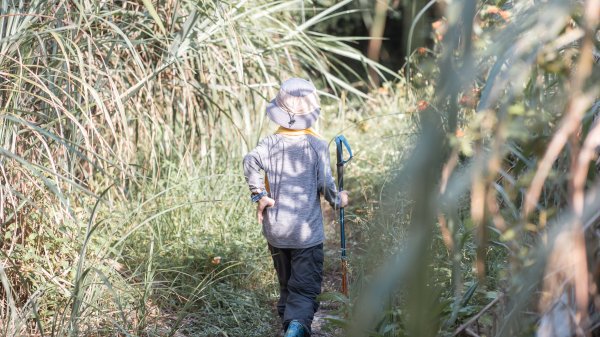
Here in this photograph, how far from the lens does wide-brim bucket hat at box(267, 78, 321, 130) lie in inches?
141

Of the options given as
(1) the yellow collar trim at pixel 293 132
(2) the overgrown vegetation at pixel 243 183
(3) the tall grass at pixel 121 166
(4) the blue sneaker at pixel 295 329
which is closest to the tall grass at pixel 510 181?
(2) the overgrown vegetation at pixel 243 183

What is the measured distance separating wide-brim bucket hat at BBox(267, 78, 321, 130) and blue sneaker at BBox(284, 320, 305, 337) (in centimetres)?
87

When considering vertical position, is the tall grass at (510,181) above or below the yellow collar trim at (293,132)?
above

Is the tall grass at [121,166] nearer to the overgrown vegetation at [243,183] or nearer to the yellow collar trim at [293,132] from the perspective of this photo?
the overgrown vegetation at [243,183]

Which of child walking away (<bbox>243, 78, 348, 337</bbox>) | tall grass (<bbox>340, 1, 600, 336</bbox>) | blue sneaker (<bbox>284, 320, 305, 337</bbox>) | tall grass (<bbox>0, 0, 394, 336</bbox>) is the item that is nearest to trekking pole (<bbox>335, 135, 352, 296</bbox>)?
child walking away (<bbox>243, 78, 348, 337</bbox>)

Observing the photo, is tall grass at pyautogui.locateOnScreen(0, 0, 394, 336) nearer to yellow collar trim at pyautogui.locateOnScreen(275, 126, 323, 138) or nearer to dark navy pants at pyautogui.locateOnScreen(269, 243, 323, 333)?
dark navy pants at pyautogui.locateOnScreen(269, 243, 323, 333)

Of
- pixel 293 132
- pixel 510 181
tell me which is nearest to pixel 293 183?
pixel 293 132

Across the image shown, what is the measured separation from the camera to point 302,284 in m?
3.53

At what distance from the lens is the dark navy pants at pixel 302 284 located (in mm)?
3496

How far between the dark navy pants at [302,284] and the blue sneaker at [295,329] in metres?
0.02

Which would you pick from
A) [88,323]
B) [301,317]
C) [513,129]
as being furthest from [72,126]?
[513,129]

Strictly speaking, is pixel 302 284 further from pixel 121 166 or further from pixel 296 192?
pixel 121 166

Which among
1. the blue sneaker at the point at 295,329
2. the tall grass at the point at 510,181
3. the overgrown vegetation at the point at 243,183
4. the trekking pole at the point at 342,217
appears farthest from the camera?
the trekking pole at the point at 342,217

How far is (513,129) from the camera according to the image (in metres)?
1.67
